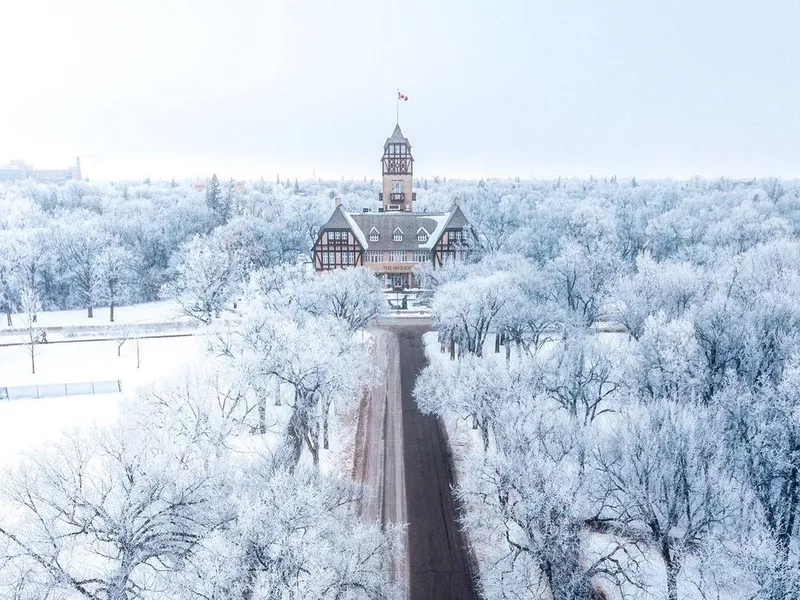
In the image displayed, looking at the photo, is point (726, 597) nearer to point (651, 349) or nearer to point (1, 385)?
point (651, 349)

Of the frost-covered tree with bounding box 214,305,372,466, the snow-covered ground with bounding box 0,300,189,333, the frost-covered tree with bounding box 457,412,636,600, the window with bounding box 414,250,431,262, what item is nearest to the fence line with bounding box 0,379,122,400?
Answer: the frost-covered tree with bounding box 214,305,372,466

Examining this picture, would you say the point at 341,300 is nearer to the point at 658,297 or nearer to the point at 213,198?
the point at 658,297

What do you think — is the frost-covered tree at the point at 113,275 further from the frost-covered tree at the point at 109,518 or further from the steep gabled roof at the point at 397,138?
Result: the frost-covered tree at the point at 109,518

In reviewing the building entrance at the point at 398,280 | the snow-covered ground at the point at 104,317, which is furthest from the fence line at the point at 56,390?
the building entrance at the point at 398,280

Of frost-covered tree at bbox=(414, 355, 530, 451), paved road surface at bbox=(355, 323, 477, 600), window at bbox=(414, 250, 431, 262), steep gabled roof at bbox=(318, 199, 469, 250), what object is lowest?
paved road surface at bbox=(355, 323, 477, 600)

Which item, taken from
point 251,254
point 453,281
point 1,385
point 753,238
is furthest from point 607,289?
point 1,385

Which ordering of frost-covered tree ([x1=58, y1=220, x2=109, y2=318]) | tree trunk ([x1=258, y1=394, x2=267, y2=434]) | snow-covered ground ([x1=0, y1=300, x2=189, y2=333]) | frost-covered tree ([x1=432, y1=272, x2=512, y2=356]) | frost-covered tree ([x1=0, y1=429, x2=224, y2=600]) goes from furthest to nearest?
frost-covered tree ([x1=58, y1=220, x2=109, y2=318]) < snow-covered ground ([x1=0, y1=300, x2=189, y2=333]) < frost-covered tree ([x1=432, y1=272, x2=512, y2=356]) < tree trunk ([x1=258, y1=394, x2=267, y2=434]) < frost-covered tree ([x1=0, y1=429, x2=224, y2=600])

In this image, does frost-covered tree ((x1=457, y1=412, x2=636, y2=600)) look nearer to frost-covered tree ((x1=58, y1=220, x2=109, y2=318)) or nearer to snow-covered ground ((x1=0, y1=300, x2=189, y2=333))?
snow-covered ground ((x1=0, y1=300, x2=189, y2=333))
